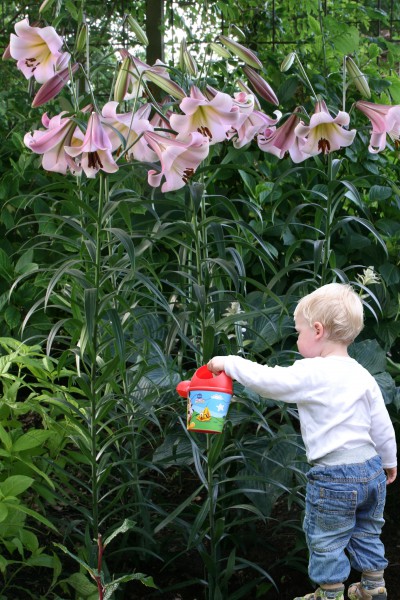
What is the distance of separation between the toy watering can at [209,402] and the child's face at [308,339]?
0.79 ft

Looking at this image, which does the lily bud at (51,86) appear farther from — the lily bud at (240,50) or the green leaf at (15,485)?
the green leaf at (15,485)

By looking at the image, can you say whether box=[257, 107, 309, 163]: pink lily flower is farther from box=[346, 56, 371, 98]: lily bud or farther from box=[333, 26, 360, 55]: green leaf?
box=[333, 26, 360, 55]: green leaf

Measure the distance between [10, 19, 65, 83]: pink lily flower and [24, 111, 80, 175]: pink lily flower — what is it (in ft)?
0.71

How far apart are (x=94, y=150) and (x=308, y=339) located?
71 centimetres

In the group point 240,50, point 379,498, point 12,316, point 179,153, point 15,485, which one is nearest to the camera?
point 179,153

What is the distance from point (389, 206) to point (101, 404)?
192cm

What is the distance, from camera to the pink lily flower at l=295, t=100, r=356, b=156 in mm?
2701

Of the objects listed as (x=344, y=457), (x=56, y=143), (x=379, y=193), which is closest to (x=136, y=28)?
(x=56, y=143)

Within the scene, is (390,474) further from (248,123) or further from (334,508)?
(248,123)

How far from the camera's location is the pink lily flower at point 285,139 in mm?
2846

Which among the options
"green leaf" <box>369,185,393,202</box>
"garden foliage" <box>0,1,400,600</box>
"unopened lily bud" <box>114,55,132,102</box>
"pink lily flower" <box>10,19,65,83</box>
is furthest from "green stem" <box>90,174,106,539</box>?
"green leaf" <box>369,185,393,202</box>

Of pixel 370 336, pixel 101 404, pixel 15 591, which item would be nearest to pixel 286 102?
pixel 370 336

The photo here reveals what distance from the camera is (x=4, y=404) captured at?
9.74ft

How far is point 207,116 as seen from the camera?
2473mm
